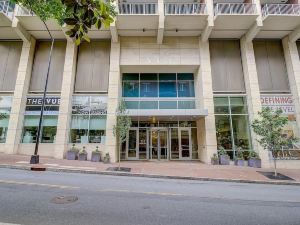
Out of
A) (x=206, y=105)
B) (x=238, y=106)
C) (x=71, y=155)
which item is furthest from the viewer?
(x=238, y=106)

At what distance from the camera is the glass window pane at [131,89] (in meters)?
19.1

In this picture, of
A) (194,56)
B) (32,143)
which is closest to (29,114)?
(32,143)

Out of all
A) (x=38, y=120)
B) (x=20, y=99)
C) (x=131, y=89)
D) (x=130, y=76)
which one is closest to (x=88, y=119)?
(x=38, y=120)

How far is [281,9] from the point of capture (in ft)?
59.9

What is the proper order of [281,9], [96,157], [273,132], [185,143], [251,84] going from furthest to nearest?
Answer: 1. [185,143]
2. [281,9]
3. [251,84]
4. [96,157]
5. [273,132]

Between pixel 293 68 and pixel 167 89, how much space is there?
11237 millimetres

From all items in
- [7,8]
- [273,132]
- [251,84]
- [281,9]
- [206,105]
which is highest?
[281,9]

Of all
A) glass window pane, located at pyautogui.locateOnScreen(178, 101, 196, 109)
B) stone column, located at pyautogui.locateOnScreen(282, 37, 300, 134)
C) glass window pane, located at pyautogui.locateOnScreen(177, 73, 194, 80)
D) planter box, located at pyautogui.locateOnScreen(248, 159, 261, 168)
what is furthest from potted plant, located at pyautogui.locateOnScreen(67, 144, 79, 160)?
stone column, located at pyautogui.locateOnScreen(282, 37, 300, 134)

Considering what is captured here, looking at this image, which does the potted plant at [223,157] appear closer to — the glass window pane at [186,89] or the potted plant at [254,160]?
the potted plant at [254,160]

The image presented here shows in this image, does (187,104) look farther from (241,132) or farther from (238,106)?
A: (241,132)

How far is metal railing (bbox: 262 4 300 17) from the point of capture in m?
17.2

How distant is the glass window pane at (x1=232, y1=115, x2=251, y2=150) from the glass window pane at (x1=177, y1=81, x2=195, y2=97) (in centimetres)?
459

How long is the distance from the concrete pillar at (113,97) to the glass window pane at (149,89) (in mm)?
2534

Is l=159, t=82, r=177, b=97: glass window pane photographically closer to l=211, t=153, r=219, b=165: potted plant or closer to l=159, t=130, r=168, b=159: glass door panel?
l=159, t=130, r=168, b=159: glass door panel
